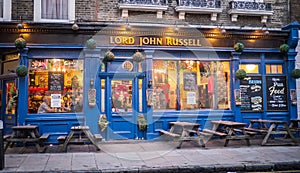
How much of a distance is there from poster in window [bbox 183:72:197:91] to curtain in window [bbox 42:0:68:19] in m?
4.98

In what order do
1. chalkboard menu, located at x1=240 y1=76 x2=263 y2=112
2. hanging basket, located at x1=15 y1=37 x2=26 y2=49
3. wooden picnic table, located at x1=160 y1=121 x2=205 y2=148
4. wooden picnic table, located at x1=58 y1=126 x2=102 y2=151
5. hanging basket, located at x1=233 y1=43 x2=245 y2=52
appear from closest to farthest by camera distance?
wooden picnic table, located at x1=58 y1=126 x2=102 y2=151 → wooden picnic table, located at x1=160 y1=121 x2=205 y2=148 → hanging basket, located at x1=15 y1=37 x2=26 y2=49 → hanging basket, located at x1=233 y1=43 x2=245 y2=52 → chalkboard menu, located at x1=240 y1=76 x2=263 y2=112

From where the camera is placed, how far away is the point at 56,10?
11961 mm

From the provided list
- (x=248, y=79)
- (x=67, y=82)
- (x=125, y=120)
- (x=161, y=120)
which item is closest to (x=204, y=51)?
(x=248, y=79)

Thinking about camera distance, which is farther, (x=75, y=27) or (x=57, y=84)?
(x=57, y=84)

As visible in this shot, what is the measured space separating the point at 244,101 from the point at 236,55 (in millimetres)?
1820

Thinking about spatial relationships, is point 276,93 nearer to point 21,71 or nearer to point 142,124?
point 142,124

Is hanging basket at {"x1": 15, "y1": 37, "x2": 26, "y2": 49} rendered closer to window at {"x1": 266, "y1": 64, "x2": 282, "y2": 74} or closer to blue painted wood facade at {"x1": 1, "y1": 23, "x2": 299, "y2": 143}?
blue painted wood facade at {"x1": 1, "y1": 23, "x2": 299, "y2": 143}

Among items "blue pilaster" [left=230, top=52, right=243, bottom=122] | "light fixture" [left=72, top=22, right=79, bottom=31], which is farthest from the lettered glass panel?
"blue pilaster" [left=230, top=52, right=243, bottom=122]

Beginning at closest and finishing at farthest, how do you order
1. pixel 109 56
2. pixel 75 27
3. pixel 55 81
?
pixel 75 27 < pixel 109 56 < pixel 55 81

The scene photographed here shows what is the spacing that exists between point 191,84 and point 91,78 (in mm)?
3819

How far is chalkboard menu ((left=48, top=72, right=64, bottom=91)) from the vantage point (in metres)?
11.7

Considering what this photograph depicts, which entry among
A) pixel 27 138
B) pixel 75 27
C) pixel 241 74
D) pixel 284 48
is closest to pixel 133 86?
pixel 75 27

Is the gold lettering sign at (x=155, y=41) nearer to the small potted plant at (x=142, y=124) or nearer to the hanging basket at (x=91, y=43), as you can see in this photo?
the hanging basket at (x=91, y=43)

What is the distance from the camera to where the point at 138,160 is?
28.8ft
